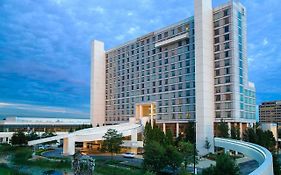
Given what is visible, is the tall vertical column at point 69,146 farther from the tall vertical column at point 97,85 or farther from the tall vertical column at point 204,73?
the tall vertical column at point 97,85

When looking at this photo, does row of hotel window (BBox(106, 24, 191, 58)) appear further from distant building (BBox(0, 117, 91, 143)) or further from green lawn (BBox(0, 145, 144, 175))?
green lawn (BBox(0, 145, 144, 175))

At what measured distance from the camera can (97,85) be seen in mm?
120250

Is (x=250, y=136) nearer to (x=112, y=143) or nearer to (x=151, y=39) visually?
(x=112, y=143)

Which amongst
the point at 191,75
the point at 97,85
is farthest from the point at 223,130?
the point at 97,85

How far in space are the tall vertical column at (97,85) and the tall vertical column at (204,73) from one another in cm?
5376

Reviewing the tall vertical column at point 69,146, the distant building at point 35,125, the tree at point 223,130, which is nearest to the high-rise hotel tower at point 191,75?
the tree at point 223,130

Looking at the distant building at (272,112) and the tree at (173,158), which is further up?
the distant building at (272,112)

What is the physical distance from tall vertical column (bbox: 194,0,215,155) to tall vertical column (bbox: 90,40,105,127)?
53.8m

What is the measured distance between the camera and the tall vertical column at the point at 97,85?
11888cm

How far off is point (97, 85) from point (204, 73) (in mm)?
56492

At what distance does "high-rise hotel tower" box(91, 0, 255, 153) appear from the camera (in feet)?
252

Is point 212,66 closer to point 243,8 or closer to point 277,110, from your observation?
point 243,8

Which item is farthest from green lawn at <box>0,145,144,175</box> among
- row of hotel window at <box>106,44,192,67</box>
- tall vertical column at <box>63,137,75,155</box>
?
row of hotel window at <box>106,44,192,67</box>

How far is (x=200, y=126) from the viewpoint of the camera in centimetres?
7512
